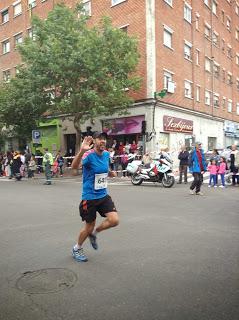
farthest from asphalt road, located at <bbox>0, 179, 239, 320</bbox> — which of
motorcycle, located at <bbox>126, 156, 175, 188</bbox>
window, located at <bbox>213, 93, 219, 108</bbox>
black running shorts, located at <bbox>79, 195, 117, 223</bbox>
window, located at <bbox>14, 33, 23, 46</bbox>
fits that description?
window, located at <bbox>14, 33, 23, 46</bbox>

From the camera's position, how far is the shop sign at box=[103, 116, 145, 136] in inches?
1022

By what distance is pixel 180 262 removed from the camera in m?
5.29

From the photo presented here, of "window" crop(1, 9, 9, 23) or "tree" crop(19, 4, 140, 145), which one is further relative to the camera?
"window" crop(1, 9, 9, 23)

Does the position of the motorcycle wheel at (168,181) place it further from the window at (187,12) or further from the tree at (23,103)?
the window at (187,12)

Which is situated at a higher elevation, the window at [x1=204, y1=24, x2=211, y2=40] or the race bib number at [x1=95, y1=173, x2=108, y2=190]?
the window at [x1=204, y1=24, x2=211, y2=40]

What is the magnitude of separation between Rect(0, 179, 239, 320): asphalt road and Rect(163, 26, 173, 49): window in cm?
1995

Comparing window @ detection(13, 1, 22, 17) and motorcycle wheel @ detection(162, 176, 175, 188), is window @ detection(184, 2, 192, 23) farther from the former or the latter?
motorcycle wheel @ detection(162, 176, 175, 188)

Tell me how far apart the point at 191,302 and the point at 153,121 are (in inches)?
850

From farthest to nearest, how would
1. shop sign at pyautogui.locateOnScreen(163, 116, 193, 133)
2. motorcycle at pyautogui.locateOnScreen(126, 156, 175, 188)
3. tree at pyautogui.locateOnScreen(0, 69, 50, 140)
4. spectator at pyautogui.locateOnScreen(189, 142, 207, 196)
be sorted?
shop sign at pyautogui.locateOnScreen(163, 116, 193, 133), tree at pyautogui.locateOnScreen(0, 69, 50, 140), motorcycle at pyautogui.locateOnScreen(126, 156, 175, 188), spectator at pyautogui.locateOnScreen(189, 142, 207, 196)

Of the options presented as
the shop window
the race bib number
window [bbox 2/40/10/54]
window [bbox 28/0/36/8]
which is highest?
window [bbox 28/0/36/8]

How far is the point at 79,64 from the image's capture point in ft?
69.3

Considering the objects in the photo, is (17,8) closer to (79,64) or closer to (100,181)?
(79,64)

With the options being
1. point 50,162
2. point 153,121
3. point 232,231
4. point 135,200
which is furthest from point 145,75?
point 232,231

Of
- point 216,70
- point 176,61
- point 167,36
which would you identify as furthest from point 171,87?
point 216,70
